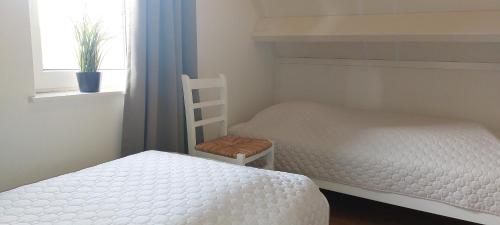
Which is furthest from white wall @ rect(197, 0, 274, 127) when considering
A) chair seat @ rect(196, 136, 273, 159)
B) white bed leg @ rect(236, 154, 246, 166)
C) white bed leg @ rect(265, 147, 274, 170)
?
white bed leg @ rect(236, 154, 246, 166)

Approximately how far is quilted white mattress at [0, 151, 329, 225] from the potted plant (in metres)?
0.46

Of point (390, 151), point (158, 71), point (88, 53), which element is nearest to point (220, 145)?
point (158, 71)

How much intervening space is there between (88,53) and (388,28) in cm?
187

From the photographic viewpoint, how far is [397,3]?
248 centimetres

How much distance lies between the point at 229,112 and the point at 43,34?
1.37 meters

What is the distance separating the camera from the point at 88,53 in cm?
177

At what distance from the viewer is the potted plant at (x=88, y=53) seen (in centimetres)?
175

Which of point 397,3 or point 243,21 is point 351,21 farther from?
point 243,21

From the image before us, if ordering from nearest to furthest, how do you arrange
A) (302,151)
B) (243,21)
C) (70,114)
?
(70,114) < (302,151) < (243,21)

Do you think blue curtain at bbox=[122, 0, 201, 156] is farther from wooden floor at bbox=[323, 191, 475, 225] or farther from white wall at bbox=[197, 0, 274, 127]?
wooden floor at bbox=[323, 191, 475, 225]

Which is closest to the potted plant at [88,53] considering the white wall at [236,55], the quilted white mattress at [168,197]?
the quilted white mattress at [168,197]

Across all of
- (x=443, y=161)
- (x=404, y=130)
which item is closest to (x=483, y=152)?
(x=443, y=161)

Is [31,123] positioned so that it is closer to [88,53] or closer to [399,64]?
[88,53]

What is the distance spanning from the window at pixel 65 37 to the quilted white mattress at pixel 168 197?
57 cm
